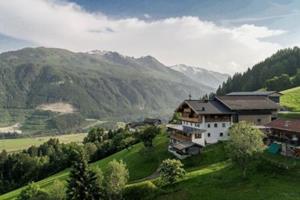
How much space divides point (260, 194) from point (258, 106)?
138 ft

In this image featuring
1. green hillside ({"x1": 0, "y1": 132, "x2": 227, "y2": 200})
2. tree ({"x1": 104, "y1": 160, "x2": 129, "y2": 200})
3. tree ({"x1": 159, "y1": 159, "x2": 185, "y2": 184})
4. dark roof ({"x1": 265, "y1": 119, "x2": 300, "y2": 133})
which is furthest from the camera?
green hillside ({"x1": 0, "y1": 132, "x2": 227, "y2": 200})

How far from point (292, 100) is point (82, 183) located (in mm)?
89754

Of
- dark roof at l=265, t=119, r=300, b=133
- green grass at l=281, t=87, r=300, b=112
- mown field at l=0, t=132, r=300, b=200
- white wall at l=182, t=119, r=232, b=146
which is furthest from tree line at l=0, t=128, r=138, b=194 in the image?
green grass at l=281, t=87, r=300, b=112

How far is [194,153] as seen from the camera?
73.4 m

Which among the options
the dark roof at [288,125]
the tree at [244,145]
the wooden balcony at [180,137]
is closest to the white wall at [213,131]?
the wooden balcony at [180,137]

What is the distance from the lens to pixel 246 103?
8675cm

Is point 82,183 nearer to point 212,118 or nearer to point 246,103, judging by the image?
point 212,118

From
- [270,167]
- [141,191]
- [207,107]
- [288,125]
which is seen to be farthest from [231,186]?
[207,107]

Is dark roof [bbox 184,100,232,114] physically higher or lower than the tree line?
higher

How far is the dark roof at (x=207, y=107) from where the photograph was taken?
261 feet

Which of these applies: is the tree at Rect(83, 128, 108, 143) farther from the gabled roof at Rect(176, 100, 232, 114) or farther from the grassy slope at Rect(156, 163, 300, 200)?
the grassy slope at Rect(156, 163, 300, 200)

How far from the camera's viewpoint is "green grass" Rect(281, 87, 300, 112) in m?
111

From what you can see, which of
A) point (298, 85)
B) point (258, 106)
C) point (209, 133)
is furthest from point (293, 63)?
point (209, 133)

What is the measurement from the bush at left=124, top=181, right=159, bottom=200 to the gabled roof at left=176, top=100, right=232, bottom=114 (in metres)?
26.8
